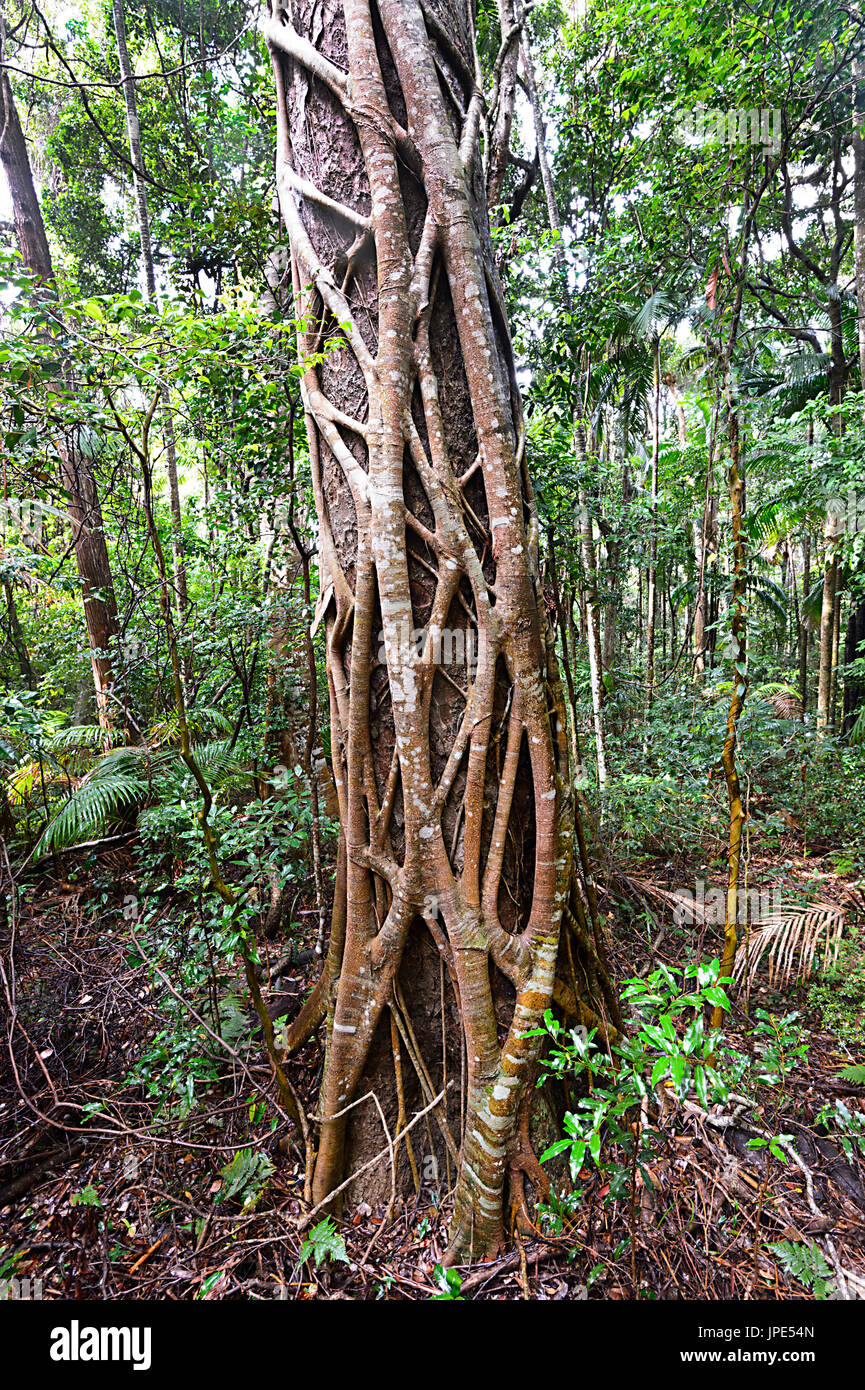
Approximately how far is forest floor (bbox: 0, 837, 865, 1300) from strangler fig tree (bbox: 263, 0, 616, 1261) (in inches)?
7.1

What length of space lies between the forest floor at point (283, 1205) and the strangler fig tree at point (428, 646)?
18cm

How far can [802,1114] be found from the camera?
229 centimetres

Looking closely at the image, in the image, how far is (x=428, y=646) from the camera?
6.25 feet

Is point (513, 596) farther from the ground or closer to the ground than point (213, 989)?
farther from the ground

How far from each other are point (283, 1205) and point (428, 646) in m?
1.91

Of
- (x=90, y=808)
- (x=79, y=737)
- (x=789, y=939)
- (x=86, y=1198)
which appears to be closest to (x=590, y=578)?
(x=789, y=939)

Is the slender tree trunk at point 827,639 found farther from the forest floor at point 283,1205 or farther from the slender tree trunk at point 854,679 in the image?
the forest floor at point 283,1205

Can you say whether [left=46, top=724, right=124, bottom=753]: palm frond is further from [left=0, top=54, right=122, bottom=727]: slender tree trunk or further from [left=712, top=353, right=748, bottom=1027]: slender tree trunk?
[left=712, top=353, right=748, bottom=1027]: slender tree trunk

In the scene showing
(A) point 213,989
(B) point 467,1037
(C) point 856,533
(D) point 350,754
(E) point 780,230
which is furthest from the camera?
(E) point 780,230

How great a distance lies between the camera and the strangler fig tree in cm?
187

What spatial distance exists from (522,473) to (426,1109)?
2.12m

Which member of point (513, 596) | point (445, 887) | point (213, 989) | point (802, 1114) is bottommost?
point (802, 1114)

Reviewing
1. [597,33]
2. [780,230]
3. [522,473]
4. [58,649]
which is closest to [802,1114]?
[522,473]

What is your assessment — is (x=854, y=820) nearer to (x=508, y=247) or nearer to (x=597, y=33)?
(x=508, y=247)
